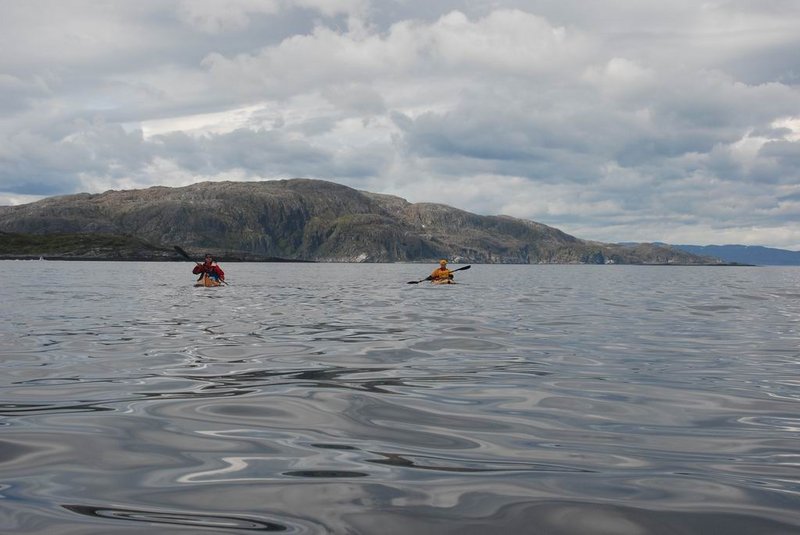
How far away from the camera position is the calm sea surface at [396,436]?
253 inches

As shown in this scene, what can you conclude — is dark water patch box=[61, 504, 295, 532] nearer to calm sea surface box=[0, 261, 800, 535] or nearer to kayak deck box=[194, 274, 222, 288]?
calm sea surface box=[0, 261, 800, 535]

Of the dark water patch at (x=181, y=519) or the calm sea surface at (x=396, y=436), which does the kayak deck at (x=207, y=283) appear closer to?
the calm sea surface at (x=396, y=436)

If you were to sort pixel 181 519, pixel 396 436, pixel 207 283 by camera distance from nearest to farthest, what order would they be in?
pixel 181 519, pixel 396 436, pixel 207 283

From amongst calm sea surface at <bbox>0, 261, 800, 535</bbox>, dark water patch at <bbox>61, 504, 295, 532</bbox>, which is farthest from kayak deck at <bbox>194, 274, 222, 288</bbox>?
dark water patch at <bbox>61, 504, 295, 532</bbox>

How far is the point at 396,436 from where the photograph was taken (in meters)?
9.61

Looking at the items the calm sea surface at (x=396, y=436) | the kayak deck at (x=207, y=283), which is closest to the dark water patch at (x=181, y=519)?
the calm sea surface at (x=396, y=436)

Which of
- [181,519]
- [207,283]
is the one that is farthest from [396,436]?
[207,283]

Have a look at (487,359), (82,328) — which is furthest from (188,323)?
(487,359)

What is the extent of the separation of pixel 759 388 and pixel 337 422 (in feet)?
28.8

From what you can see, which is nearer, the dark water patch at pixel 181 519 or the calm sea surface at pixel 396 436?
the dark water patch at pixel 181 519

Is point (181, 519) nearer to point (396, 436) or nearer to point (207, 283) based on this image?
point (396, 436)

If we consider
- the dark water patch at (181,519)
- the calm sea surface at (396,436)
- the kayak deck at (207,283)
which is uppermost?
the kayak deck at (207,283)

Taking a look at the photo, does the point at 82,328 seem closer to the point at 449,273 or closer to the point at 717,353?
the point at 717,353

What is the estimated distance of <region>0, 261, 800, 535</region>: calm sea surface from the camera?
21.1 feet
